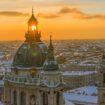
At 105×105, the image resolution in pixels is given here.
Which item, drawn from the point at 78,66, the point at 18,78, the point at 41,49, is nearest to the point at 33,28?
the point at 41,49

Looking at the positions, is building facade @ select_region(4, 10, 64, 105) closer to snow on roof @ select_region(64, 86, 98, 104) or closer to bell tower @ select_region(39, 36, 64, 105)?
bell tower @ select_region(39, 36, 64, 105)

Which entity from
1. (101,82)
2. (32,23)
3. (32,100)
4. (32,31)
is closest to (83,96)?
(101,82)

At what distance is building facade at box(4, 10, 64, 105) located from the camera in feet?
201

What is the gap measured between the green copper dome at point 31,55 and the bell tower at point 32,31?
0.95 m

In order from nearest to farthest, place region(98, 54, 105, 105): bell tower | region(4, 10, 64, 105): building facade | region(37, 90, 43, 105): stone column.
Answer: region(4, 10, 64, 105): building facade < region(37, 90, 43, 105): stone column < region(98, 54, 105, 105): bell tower

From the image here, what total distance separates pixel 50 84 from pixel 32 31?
10.6 metres

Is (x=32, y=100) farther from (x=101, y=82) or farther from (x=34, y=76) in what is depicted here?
(x=101, y=82)

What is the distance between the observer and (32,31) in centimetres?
6819

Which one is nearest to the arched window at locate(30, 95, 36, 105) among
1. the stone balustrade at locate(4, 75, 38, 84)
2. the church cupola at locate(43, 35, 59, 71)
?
the stone balustrade at locate(4, 75, 38, 84)

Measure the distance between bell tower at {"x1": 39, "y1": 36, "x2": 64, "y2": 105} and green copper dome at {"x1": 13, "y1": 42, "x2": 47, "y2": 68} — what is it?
3.92 m

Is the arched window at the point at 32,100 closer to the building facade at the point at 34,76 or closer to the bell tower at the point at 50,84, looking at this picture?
the building facade at the point at 34,76

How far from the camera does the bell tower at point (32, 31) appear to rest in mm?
67500

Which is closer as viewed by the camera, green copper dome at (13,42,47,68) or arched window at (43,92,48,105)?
arched window at (43,92,48,105)

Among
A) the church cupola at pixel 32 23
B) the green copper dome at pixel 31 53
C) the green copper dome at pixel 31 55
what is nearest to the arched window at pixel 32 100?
the green copper dome at pixel 31 53
